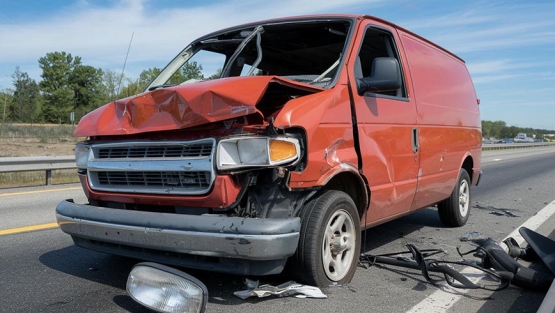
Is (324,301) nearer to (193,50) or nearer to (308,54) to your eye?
(308,54)

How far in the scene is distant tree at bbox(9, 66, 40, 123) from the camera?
7525cm

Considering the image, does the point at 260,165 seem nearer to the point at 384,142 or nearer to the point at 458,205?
the point at 384,142

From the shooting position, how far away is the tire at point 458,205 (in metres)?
6.36

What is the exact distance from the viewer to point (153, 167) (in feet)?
11.2

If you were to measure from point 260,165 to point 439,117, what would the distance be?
3.18 m

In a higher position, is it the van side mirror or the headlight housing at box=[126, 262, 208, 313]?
the van side mirror

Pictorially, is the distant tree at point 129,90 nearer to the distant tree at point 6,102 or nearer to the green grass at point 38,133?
the green grass at point 38,133

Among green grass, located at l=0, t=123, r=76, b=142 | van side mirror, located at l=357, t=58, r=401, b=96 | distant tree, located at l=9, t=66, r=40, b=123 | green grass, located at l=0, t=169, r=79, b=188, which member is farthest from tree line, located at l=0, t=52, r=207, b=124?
van side mirror, located at l=357, t=58, r=401, b=96

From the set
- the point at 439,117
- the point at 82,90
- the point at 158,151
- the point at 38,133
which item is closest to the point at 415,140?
the point at 439,117

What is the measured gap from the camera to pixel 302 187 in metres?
3.30

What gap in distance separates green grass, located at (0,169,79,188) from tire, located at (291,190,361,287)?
10149 millimetres

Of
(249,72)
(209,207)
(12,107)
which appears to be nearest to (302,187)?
(209,207)

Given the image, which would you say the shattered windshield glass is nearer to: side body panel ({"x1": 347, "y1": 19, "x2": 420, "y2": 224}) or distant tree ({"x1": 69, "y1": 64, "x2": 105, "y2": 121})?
side body panel ({"x1": 347, "y1": 19, "x2": 420, "y2": 224})

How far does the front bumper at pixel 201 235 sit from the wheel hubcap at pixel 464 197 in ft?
13.9
